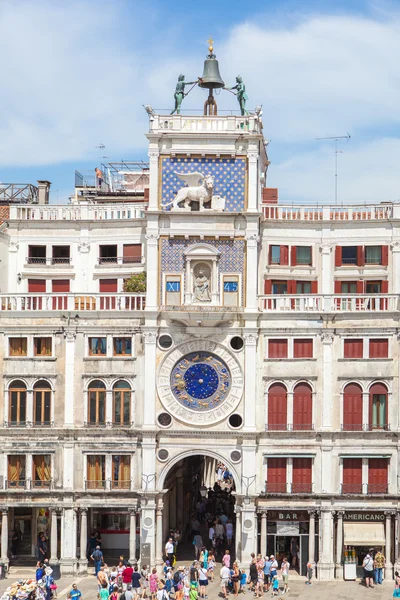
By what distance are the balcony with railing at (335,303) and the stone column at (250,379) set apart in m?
2.16

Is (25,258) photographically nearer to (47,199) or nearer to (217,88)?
(47,199)

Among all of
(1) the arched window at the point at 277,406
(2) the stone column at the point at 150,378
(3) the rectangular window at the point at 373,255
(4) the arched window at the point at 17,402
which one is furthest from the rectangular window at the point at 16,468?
(3) the rectangular window at the point at 373,255

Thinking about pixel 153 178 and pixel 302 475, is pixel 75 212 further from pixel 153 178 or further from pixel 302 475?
pixel 302 475

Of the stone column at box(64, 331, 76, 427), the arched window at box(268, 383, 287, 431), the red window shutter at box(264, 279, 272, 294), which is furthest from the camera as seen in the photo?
the red window shutter at box(264, 279, 272, 294)

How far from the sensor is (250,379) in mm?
72125

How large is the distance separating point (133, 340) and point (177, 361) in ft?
9.69

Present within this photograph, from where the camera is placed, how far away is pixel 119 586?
6519 centimetres

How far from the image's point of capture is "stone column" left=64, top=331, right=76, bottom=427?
72750 mm

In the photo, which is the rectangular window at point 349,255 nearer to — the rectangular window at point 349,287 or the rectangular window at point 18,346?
the rectangular window at point 349,287

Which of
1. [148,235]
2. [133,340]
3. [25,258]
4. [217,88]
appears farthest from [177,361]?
[217,88]

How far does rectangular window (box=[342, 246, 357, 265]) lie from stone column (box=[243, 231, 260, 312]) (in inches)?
265

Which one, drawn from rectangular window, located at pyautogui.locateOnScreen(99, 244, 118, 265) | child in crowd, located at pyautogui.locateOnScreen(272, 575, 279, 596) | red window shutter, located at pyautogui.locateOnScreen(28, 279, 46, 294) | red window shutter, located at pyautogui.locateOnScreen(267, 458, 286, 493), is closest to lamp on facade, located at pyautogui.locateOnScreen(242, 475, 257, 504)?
red window shutter, located at pyautogui.locateOnScreen(267, 458, 286, 493)

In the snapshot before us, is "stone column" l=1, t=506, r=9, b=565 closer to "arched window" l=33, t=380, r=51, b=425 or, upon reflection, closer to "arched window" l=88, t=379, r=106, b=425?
"arched window" l=33, t=380, r=51, b=425

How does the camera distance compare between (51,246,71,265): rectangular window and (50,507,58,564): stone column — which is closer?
(50,507,58,564): stone column
